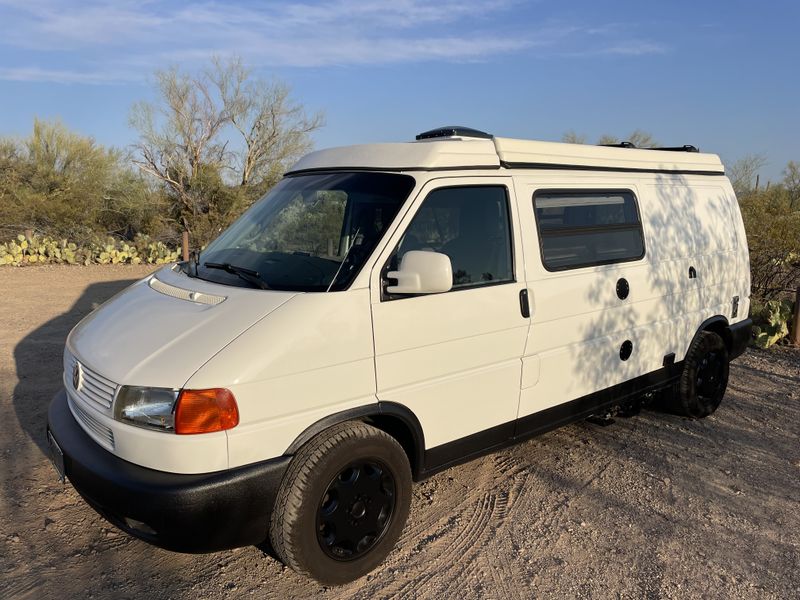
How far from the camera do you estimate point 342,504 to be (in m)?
3.03

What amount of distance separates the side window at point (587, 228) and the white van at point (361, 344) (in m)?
0.02

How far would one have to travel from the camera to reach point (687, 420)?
5.46 metres

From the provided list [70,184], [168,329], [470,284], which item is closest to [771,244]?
[470,284]

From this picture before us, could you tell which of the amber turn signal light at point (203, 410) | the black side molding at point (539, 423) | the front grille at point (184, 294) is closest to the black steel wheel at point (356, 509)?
the black side molding at point (539, 423)

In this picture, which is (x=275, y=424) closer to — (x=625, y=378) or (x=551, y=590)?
(x=551, y=590)

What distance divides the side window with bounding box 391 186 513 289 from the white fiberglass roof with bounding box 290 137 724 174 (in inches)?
6.7

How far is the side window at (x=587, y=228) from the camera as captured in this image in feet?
12.7

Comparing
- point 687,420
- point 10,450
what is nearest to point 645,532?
point 687,420

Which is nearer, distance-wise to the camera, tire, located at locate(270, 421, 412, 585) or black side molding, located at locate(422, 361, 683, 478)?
tire, located at locate(270, 421, 412, 585)

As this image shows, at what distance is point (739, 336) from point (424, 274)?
157 inches

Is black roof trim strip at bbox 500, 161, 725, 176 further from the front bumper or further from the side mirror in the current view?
the front bumper

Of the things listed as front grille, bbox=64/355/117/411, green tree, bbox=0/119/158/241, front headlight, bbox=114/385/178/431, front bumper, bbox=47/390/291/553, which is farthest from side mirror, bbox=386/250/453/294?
green tree, bbox=0/119/158/241

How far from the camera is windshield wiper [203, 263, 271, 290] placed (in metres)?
3.15

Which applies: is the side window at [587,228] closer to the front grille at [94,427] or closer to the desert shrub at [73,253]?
the front grille at [94,427]
